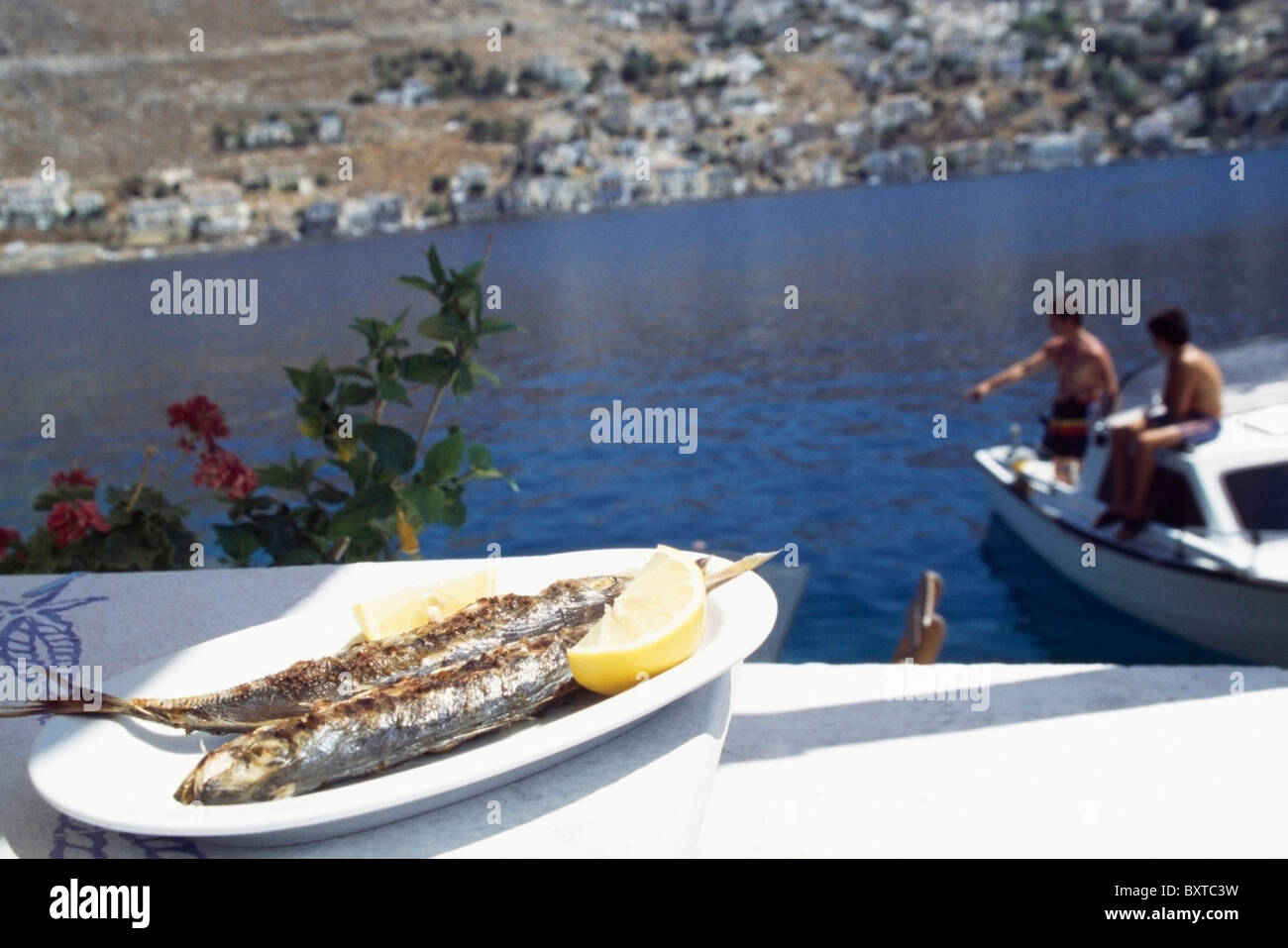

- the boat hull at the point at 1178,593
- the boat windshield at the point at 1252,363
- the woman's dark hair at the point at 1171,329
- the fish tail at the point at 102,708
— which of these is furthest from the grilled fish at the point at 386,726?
the boat windshield at the point at 1252,363

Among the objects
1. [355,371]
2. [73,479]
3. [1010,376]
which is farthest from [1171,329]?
[73,479]

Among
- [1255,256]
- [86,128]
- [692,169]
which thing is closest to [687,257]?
[1255,256]

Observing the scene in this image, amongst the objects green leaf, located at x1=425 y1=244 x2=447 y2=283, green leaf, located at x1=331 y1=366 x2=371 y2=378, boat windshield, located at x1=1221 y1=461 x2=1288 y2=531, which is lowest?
boat windshield, located at x1=1221 y1=461 x2=1288 y2=531

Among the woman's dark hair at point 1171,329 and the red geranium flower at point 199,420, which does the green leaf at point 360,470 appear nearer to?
the red geranium flower at point 199,420

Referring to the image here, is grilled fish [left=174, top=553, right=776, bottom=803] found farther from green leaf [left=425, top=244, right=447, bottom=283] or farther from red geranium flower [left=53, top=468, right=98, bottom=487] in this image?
red geranium flower [left=53, top=468, right=98, bottom=487]

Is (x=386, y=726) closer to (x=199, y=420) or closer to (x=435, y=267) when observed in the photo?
(x=435, y=267)

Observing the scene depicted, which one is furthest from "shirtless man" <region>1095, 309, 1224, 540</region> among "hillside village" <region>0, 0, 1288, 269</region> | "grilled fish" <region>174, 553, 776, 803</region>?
"hillside village" <region>0, 0, 1288, 269</region>
